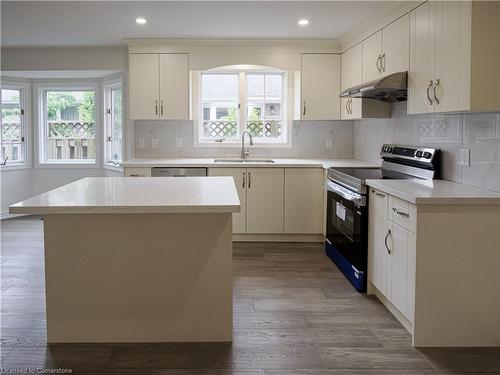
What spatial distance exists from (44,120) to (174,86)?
2.50m

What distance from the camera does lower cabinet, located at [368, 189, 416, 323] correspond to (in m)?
2.92

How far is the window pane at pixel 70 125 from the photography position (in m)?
6.93

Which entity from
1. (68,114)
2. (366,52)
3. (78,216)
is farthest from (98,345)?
(68,114)

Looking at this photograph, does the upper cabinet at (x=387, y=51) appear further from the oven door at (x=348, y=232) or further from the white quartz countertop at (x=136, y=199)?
the white quartz countertop at (x=136, y=199)

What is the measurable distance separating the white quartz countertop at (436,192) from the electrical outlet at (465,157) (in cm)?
Result: 14

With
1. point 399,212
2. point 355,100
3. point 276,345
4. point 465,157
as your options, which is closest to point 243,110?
point 355,100

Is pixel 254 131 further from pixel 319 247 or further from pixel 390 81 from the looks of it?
pixel 390 81

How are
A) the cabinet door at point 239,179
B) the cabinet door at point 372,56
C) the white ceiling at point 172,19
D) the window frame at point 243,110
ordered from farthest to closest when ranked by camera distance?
the window frame at point 243,110, the cabinet door at point 239,179, the cabinet door at point 372,56, the white ceiling at point 172,19

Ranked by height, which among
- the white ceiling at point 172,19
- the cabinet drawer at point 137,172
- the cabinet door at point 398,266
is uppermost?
the white ceiling at point 172,19

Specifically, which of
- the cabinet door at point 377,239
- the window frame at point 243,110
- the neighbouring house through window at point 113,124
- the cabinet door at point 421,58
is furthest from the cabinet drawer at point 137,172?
the cabinet door at point 421,58

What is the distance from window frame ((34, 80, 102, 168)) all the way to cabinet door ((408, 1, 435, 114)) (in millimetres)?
4467

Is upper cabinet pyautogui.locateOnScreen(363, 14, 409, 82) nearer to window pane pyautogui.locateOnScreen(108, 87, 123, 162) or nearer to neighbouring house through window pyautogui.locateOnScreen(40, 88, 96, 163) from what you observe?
window pane pyautogui.locateOnScreen(108, 87, 123, 162)

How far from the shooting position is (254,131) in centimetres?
610

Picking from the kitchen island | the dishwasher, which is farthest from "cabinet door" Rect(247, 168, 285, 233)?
the kitchen island
